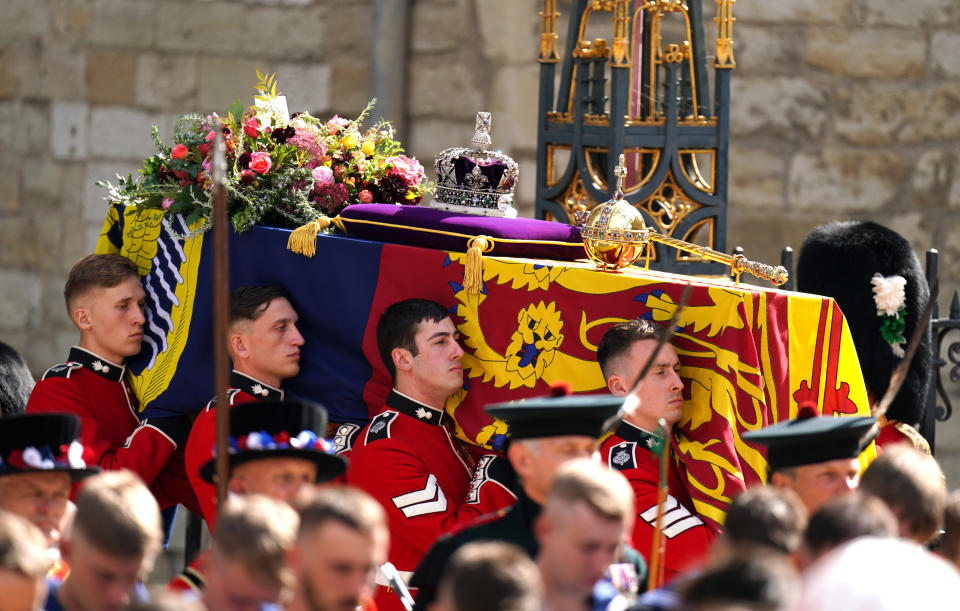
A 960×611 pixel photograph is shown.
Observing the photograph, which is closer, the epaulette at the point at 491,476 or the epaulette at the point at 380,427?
the epaulette at the point at 491,476

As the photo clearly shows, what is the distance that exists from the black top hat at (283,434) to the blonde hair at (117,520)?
2.60ft

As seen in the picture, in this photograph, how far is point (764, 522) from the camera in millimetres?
3678

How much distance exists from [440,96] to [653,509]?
14.4 ft

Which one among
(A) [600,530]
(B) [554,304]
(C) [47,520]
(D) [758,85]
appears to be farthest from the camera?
(D) [758,85]

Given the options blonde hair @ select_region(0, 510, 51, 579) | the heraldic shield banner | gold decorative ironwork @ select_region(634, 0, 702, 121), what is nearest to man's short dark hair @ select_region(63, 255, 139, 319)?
the heraldic shield banner

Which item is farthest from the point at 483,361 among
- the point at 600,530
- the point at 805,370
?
the point at 600,530

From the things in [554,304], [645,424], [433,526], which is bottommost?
[433,526]

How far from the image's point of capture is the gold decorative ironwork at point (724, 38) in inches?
268

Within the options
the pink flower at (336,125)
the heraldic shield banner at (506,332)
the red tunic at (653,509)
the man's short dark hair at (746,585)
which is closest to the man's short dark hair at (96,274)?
the heraldic shield banner at (506,332)

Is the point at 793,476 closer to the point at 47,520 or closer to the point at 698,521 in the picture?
the point at 698,521

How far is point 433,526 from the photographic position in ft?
17.1

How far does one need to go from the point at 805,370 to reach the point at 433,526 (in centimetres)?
133

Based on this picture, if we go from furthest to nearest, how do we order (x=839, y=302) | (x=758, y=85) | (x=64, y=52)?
(x=64, y=52) → (x=758, y=85) → (x=839, y=302)

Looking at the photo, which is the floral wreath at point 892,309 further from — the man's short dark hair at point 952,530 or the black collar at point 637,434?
the man's short dark hair at point 952,530
